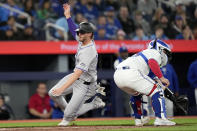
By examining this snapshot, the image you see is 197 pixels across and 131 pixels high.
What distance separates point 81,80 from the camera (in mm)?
9195

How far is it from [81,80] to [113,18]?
6.97 m

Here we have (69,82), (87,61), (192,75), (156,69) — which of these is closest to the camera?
(156,69)

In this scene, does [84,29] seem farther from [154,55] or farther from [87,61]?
[154,55]

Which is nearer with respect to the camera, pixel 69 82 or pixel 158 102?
pixel 158 102

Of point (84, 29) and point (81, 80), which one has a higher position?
point (84, 29)

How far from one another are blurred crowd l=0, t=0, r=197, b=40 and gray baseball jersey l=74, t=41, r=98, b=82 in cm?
514

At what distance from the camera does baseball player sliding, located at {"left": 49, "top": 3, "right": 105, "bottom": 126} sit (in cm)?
888

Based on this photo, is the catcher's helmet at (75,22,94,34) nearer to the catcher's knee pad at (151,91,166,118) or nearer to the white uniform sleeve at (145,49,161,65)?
the white uniform sleeve at (145,49,161,65)

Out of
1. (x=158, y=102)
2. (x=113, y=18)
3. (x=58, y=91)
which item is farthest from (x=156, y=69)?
(x=113, y=18)

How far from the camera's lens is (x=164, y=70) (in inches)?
479

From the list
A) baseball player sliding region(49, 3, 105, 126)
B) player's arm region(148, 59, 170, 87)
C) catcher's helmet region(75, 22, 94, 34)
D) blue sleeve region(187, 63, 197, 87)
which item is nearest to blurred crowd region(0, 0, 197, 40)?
blue sleeve region(187, 63, 197, 87)

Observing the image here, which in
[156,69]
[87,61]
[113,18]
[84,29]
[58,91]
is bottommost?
[58,91]

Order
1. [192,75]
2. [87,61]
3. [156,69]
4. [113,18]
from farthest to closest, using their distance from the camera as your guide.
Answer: [113,18]
[192,75]
[87,61]
[156,69]

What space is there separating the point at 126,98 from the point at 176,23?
326 centimetres
